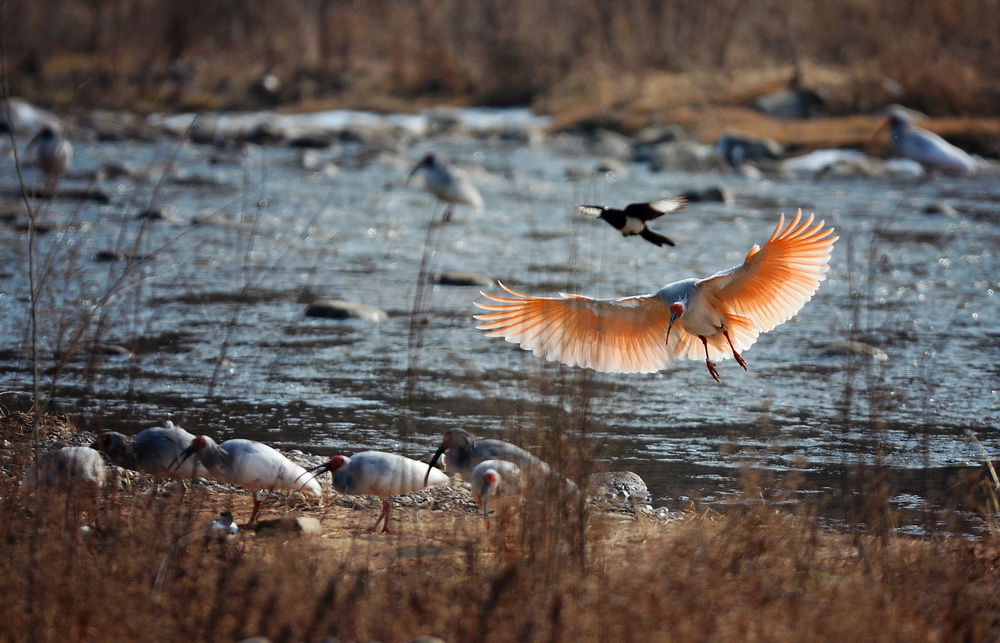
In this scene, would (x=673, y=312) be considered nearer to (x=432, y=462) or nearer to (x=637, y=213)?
(x=637, y=213)

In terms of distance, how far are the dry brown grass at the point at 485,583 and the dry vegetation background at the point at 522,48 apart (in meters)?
16.2

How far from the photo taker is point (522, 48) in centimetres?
2289

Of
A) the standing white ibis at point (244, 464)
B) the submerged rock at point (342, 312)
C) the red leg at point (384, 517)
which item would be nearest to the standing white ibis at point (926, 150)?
the submerged rock at point (342, 312)

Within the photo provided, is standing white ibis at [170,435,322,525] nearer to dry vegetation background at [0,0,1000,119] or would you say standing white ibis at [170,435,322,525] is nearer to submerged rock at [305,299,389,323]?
submerged rock at [305,299,389,323]

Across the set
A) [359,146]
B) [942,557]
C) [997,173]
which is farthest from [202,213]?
[997,173]

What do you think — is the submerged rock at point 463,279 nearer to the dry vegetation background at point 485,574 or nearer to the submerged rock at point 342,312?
the submerged rock at point 342,312

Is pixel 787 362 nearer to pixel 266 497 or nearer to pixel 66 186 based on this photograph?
pixel 266 497

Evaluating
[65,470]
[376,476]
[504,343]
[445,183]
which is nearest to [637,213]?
[376,476]

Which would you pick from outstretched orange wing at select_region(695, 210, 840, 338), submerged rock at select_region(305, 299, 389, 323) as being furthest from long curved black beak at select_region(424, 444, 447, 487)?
submerged rock at select_region(305, 299, 389, 323)

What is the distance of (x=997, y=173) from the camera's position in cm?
1531

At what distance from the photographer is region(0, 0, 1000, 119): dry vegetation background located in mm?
20125

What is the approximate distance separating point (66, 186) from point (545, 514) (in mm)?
10979

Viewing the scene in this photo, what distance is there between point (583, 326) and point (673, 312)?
1.65 feet

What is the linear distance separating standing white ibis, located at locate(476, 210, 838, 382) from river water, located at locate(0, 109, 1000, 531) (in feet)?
0.73
